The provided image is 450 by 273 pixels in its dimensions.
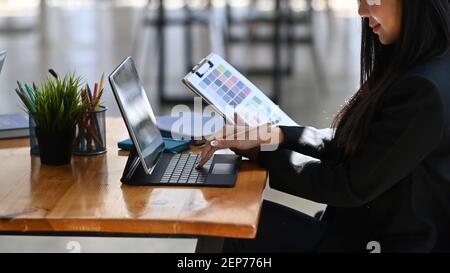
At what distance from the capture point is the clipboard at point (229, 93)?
1.89 metres

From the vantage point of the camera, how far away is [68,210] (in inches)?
60.2

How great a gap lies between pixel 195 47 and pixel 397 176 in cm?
534

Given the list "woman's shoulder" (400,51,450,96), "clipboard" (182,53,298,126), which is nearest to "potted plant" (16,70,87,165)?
"clipboard" (182,53,298,126)

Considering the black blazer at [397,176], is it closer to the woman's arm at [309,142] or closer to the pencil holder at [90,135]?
the woman's arm at [309,142]

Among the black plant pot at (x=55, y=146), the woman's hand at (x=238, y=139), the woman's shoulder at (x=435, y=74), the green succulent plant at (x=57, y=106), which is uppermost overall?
the woman's shoulder at (x=435, y=74)

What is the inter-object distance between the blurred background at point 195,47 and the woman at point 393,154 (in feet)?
5.34

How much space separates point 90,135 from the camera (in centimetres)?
197

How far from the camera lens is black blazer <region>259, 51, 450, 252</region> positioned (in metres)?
1.57

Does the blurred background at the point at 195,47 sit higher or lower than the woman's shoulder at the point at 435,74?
lower

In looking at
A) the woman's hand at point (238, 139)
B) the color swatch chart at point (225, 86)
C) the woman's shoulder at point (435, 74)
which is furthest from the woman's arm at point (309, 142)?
the woman's shoulder at point (435, 74)

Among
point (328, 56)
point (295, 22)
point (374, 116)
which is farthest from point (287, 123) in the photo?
point (328, 56)

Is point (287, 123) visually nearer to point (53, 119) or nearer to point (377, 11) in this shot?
point (377, 11)

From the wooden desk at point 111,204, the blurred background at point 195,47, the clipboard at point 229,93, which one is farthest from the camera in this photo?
the blurred background at point 195,47
